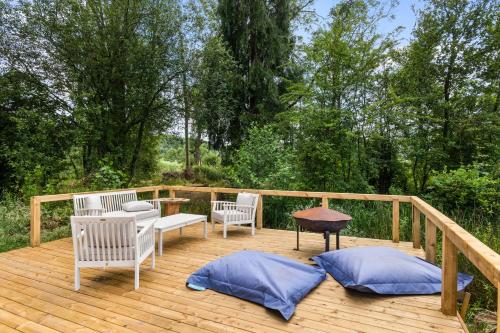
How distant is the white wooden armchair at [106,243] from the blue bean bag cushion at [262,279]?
0.67 meters

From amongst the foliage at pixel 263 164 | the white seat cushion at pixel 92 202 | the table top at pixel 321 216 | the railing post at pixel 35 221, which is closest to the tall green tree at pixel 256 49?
the foliage at pixel 263 164

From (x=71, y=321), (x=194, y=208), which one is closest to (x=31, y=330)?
(x=71, y=321)

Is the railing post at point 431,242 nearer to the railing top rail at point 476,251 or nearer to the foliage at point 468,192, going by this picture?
the railing top rail at point 476,251

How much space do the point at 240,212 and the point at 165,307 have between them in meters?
2.78

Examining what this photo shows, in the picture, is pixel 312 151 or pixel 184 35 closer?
pixel 312 151

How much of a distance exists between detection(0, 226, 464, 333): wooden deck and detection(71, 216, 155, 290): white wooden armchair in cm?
26

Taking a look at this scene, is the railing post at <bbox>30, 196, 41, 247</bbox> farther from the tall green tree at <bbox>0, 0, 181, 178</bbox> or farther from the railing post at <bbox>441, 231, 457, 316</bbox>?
the railing post at <bbox>441, 231, 457, 316</bbox>

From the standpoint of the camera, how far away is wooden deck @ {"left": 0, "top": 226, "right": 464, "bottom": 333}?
7.34 feet

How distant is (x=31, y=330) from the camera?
7.14 ft

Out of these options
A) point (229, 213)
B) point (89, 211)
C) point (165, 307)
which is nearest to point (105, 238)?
point (165, 307)

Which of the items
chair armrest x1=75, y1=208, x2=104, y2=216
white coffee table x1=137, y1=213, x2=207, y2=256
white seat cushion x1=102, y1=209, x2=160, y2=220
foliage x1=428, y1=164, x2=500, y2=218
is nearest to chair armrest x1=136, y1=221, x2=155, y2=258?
white coffee table x1=137, y1=213, x2=207, y2=256

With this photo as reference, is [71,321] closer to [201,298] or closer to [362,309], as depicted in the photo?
[201,298]

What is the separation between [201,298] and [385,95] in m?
7.83

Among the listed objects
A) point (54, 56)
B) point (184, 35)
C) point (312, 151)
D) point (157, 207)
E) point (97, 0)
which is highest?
point (97, 0)
